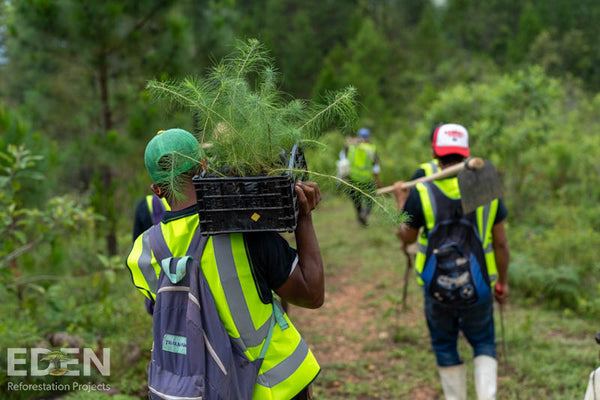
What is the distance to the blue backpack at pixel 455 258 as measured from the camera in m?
3.17

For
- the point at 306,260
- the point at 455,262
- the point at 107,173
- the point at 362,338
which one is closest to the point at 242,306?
the point at 306,260

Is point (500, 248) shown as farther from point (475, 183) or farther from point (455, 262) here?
point (475, 183)

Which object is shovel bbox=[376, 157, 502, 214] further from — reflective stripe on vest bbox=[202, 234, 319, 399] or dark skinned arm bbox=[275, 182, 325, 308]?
reflective stripe on vest bbox=[202, 234, 319, 399]

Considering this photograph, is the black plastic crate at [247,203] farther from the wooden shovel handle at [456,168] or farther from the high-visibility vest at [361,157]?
the high-visibility vest at [361,157]

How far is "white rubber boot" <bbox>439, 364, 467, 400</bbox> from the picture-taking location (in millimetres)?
3375

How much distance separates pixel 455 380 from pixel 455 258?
2.73ft

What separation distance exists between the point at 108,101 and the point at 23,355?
402cm

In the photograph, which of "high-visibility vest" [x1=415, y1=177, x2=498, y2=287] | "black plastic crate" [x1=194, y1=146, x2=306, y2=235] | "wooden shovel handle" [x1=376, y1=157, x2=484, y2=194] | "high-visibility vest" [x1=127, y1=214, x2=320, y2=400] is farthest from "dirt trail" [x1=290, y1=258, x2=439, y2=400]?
"black plastic crate" [x1=194, y1=146, x2=306, y2=235]

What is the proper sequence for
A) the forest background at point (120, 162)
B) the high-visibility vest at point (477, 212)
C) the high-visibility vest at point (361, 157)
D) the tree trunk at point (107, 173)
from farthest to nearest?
the high-visibility vest at point (361, 157)
the tree trunk at point (107, 173)
the forest background at point (120, 162)
the high-visibility vest at point (477, 212)

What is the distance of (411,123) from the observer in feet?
67.4

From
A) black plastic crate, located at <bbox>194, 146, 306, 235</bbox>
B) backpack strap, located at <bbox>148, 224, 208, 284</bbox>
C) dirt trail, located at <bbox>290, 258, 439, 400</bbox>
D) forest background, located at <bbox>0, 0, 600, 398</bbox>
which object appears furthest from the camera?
forest background, located at <bbox>0, 0, 600, 398</bbox>

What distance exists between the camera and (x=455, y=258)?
10.4 ft

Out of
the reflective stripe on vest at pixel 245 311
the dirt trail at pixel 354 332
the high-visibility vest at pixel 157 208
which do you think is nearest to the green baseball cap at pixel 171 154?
the reflective stripe on vest at pixel 245 311

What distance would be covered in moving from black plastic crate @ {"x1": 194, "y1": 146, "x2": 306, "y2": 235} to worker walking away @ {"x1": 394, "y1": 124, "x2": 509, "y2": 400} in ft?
4.99
